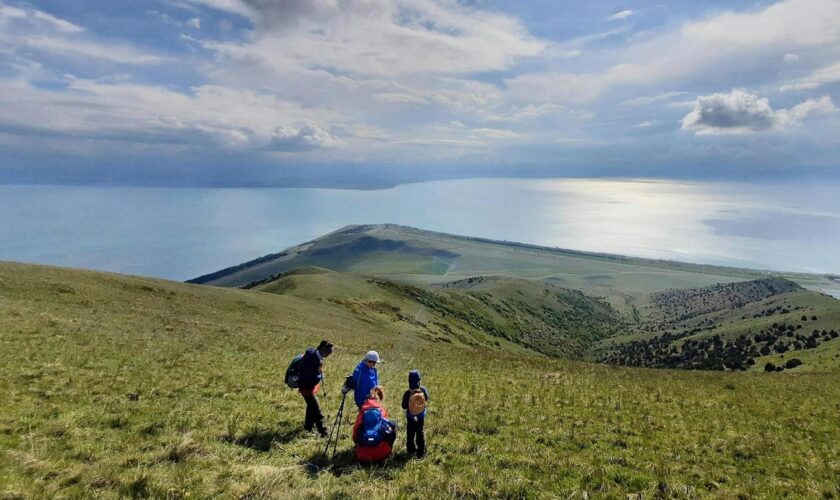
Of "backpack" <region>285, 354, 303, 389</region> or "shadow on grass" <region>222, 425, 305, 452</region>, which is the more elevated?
"backpack" <region>285, 354, 303, 389</region>

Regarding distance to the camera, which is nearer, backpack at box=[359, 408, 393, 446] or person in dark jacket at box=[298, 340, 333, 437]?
backpack at box=[359, 408, 393, 446]

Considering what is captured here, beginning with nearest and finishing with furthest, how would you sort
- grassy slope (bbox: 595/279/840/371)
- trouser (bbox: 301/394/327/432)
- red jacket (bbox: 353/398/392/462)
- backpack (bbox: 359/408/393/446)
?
red jacket (bbox: 353/398/392/462), backpack (bbox: 359/408/393/446), trouser (bbox: 301/394/327/432), grassy slope (bbox: 595/279/840/371)

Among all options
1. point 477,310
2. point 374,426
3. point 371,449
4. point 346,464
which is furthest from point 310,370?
point 477,310

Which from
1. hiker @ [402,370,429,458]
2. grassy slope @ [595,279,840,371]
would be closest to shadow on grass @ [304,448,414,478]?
hiker @ [402,370,429,458]

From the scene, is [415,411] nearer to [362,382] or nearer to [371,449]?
[371,449]

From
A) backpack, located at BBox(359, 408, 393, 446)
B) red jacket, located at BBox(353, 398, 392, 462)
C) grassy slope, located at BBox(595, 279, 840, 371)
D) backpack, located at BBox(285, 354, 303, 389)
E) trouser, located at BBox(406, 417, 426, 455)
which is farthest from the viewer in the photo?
grassy slope, located at BBox(595, 279, 840, 371)

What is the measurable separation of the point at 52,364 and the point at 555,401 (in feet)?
66.6

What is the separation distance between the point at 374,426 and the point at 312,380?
8.50 feet

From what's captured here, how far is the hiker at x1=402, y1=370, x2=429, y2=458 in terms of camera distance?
10430mm

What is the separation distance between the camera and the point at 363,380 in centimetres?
1102

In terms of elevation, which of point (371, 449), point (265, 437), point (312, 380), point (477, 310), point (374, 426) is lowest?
point (477, 310)

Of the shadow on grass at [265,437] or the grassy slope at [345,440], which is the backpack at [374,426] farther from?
the shadow on grass at [265,437]

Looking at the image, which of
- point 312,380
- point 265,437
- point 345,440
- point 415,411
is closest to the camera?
point 415,411

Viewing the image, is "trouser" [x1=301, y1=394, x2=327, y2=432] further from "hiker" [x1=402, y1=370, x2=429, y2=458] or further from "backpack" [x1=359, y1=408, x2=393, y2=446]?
"hiker" [x1=402, y1=370, x2=429, y2=458]
